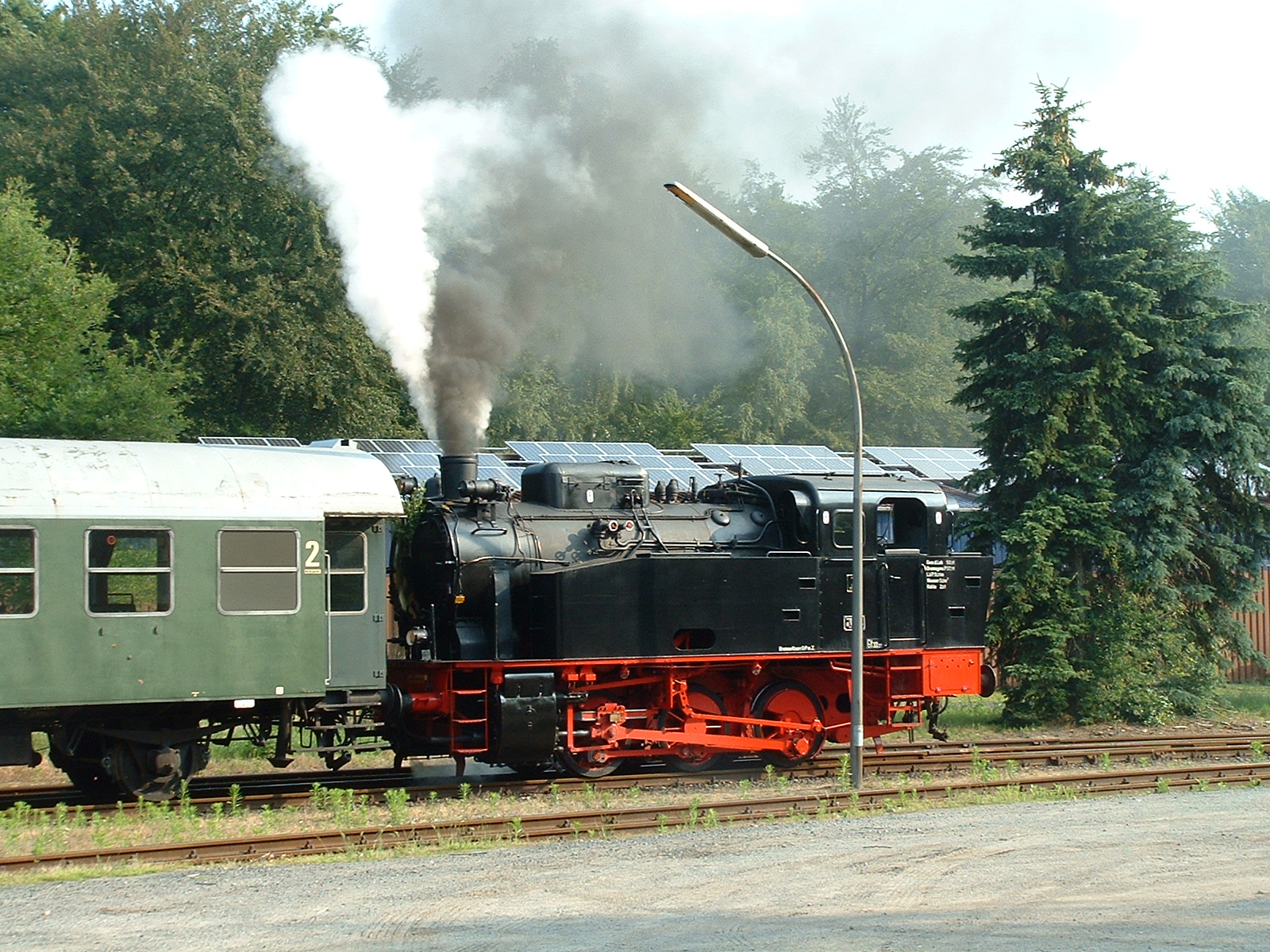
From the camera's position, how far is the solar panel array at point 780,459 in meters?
26.7

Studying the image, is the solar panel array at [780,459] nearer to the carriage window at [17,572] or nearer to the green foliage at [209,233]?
the green foliage at [209,233]

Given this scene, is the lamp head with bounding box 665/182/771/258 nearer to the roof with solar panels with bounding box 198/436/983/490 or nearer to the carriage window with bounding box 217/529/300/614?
the carriage window with bounding box 217/529/300/614

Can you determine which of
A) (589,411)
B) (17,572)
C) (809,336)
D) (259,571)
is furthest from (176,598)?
(809,336)

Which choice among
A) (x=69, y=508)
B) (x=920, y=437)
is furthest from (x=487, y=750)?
(x=920, y=437)

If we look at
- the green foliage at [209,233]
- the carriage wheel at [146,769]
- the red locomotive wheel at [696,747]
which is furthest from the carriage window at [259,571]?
the green foliage at [209,233]

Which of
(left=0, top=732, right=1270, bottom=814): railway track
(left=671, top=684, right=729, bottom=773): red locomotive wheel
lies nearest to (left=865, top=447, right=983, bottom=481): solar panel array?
(left=0, top=732, right=1270, bottom=814): railway track

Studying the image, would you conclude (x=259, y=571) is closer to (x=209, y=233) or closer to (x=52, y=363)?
(x=52, y=363)

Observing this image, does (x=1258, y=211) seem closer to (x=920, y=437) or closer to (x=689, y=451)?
(x=920, y=437)

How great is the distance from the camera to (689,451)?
106 ft

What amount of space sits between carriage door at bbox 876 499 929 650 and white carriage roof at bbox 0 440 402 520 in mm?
5756

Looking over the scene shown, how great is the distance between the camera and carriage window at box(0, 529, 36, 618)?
1088 cm

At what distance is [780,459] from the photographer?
27844 mm

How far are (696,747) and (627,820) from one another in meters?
2.75

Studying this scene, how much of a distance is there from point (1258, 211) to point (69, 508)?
257ft
